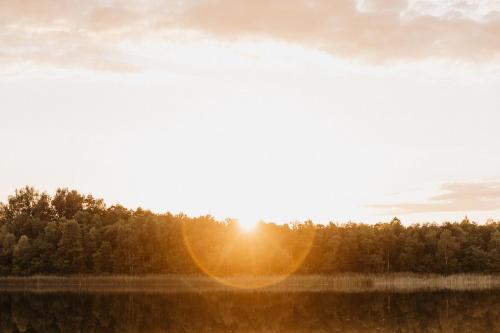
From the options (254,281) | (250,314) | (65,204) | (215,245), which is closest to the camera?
(250,314)

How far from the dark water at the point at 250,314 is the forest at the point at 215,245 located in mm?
Result: 35545

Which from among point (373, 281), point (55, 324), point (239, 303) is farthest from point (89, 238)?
point (55, 324)

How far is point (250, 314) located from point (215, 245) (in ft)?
197

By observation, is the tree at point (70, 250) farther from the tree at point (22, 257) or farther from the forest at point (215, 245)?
the tree at point (22, 257)

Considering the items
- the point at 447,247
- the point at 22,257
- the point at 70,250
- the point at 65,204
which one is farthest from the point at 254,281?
the point at 65,204

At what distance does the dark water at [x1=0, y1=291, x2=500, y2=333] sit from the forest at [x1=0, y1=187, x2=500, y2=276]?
35545mm

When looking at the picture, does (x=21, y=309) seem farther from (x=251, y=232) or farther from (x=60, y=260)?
(x=251, y=232)

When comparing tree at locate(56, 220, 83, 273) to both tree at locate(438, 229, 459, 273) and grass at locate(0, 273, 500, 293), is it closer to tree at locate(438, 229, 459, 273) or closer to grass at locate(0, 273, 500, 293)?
grass at locate(0, 273, 500, 293)

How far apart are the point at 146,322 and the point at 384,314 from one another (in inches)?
659

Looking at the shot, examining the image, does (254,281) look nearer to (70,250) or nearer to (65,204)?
(70,250)

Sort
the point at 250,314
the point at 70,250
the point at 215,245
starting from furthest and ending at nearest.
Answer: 1. the point at 215,245
2. the point at 70,250
3. the point at 250,314

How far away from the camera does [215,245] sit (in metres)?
108

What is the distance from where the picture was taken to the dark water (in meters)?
39.6

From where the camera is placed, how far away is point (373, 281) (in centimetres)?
9650
